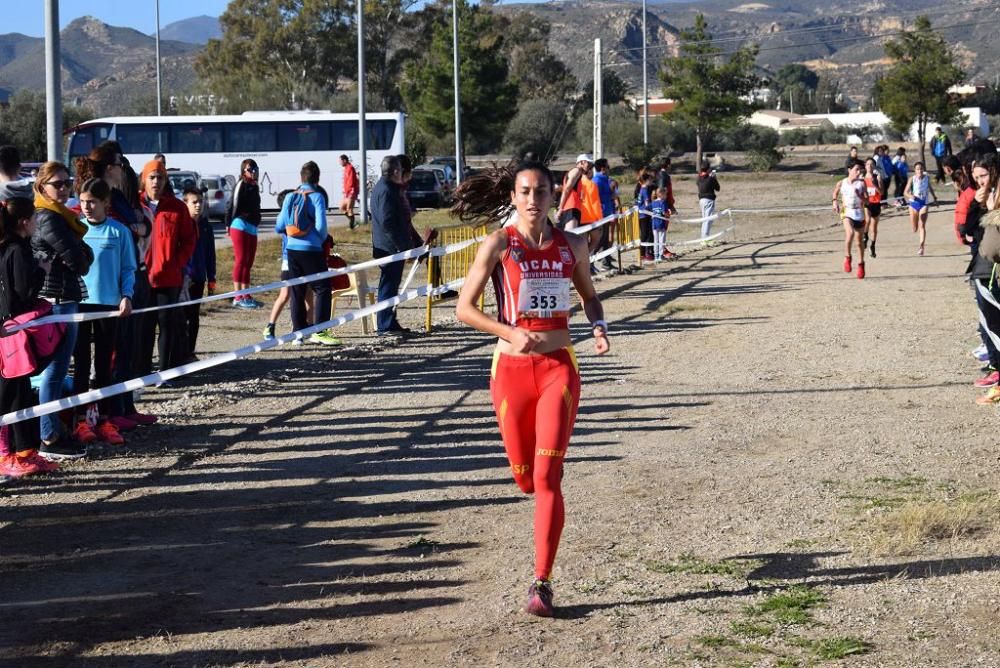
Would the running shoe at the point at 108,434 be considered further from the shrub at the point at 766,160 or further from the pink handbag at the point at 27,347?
the shrub at the point at 766,160

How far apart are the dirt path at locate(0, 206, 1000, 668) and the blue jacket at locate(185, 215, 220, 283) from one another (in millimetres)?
1058

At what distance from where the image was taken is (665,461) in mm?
8898

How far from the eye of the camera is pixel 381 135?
46969 mm

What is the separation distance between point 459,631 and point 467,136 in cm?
7165

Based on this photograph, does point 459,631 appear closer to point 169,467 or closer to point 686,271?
point 169,467

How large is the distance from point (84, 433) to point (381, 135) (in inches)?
1499

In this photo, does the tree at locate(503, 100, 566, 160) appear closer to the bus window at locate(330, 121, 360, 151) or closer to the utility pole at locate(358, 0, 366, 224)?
the bus window at locate(330, 121, 360, 151)

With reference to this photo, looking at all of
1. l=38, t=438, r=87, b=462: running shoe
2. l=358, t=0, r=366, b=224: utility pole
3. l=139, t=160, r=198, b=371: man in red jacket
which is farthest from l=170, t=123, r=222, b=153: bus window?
l=38, t=438, r=87, b=462: running shoe

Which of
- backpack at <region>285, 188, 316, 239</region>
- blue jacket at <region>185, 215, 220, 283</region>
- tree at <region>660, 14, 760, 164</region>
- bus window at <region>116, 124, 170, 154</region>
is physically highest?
tree at <region>660, 14, 760, 164</region>

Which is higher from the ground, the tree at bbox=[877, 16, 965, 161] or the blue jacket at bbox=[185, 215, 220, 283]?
the tree at bbox=[877, 16, 965, 161]

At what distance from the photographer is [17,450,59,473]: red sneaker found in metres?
8.55

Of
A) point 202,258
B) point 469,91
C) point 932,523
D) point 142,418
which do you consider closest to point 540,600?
point 932,523

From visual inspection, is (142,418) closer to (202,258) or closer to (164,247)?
(164,247)

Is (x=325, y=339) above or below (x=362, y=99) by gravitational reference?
below
